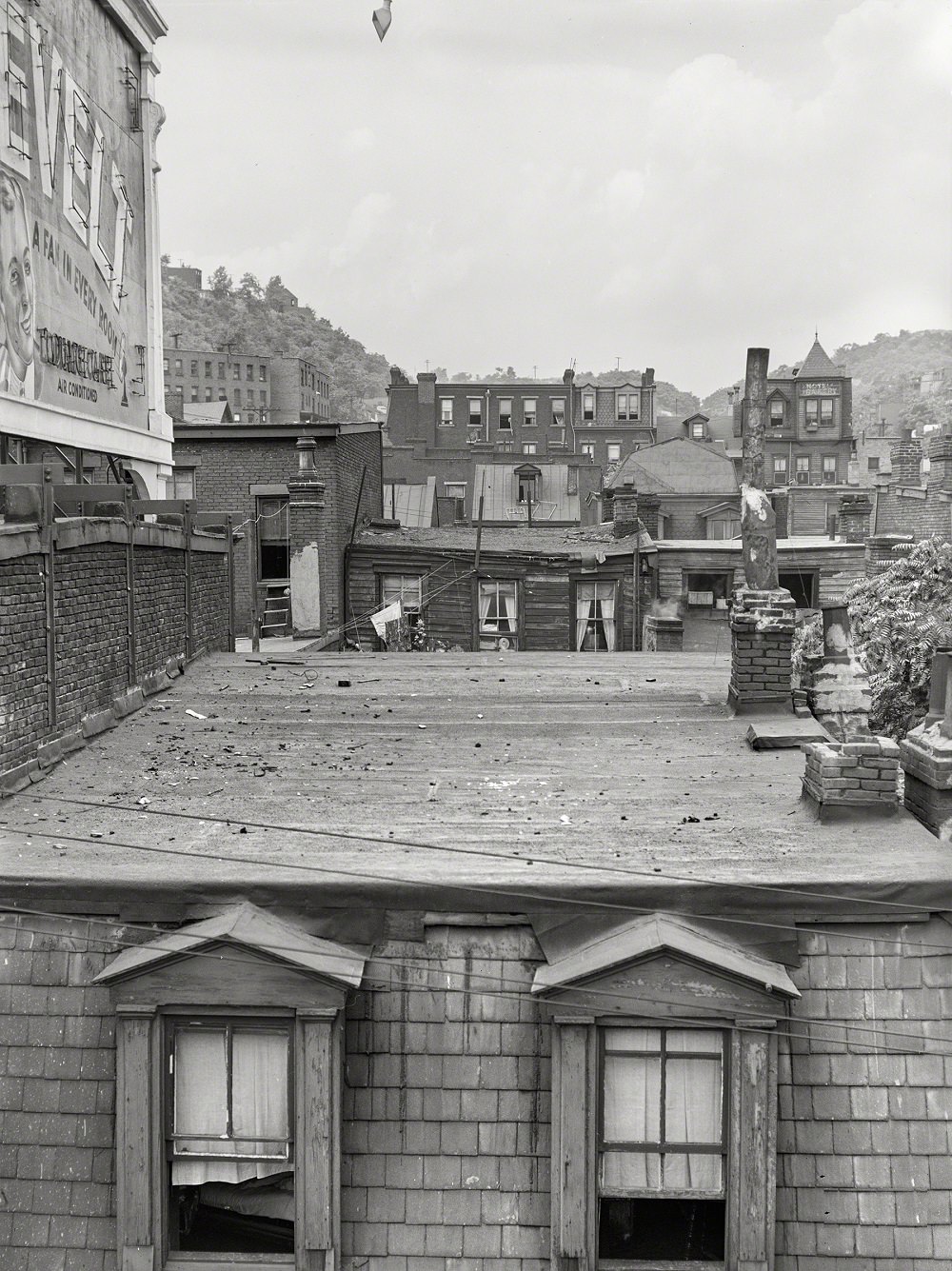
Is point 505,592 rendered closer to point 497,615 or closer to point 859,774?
point 497,615

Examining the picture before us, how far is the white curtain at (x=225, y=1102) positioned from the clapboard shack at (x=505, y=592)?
1039 inches

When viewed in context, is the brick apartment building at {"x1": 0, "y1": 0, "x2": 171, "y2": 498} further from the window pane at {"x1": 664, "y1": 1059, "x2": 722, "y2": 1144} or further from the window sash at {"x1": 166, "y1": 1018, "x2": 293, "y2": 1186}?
the window pane at {"x1": 664, "y1": 1059, "x2": 722, "y2": 1144}

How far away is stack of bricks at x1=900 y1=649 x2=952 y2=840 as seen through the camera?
7691mm

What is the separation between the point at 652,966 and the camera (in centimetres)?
619

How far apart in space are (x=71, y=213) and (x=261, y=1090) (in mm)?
14354

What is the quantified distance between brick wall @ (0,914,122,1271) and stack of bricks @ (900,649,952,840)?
5.11 meters

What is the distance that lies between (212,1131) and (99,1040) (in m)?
0.78

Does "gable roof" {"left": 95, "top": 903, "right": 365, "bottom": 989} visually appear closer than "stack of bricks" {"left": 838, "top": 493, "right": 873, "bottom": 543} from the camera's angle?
Yes

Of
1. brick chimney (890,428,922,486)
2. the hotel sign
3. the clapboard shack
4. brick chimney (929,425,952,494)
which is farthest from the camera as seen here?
the hotel sign

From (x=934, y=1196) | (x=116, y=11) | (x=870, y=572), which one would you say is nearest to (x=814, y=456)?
(x=870, y=572)

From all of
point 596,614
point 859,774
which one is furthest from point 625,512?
point 859,774

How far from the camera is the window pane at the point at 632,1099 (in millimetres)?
Result: 6348

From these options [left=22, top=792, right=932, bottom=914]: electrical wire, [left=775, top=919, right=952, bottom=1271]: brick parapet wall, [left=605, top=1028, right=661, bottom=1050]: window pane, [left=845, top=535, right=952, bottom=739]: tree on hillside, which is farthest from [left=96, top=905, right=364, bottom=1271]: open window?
[left=845, top=535, right=952, bottom=739]: tree on hillside

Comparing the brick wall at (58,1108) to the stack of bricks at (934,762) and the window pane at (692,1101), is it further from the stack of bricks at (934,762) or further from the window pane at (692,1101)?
the stack of bricks at (934,762)
